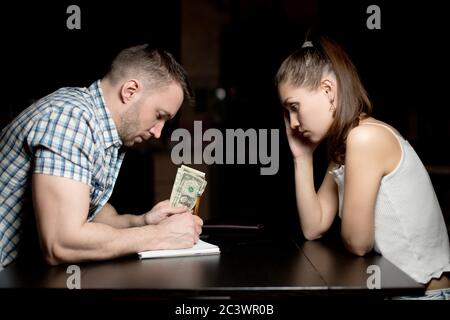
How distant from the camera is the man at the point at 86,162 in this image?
1648mm

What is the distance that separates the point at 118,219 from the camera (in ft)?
7.59

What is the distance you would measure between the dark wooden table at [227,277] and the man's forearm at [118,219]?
504 mm

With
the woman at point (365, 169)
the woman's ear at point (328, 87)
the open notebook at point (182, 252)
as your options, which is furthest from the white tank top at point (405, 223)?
the open notebook at point (182, 252)

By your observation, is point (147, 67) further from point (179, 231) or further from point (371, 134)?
point (371, 134)

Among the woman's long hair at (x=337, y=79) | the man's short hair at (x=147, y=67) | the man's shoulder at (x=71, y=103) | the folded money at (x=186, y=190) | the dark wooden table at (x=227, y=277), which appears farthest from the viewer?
the folded money at (x=186, y=190)

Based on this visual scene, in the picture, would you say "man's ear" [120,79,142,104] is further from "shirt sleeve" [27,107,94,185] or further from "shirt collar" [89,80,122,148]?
"shirt sleeve" [27,107,94,185]

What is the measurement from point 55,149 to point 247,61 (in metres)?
4.60

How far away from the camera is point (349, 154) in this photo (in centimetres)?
181

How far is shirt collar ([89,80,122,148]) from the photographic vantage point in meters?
1.97

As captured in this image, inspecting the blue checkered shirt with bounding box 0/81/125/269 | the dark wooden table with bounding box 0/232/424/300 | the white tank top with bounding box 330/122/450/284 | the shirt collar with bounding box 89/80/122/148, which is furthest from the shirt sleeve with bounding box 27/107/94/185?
the white tank top with bounding box 330/122/450/284

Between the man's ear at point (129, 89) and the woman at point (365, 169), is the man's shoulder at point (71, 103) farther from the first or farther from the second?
the woman at point (365, 169)

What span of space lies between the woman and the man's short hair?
1.44ft

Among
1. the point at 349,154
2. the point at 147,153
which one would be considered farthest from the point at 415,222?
the point at 147,153
